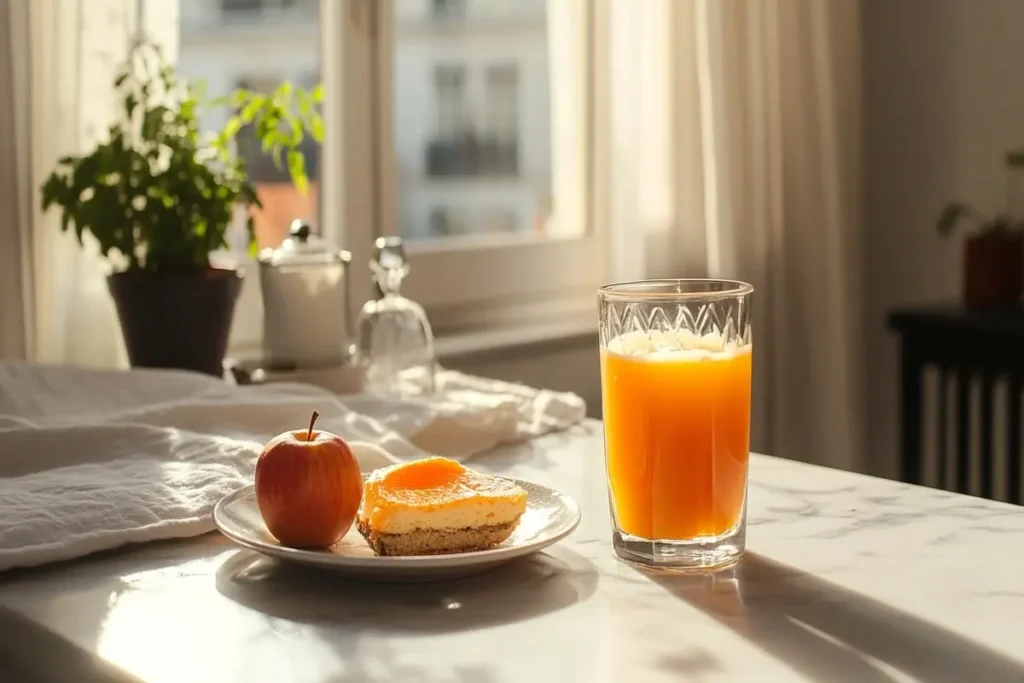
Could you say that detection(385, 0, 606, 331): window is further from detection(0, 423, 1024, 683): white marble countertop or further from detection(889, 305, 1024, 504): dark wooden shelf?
detection(0, 423, 1024, 683): white marble countertop

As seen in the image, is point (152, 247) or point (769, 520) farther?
point (152, 247)

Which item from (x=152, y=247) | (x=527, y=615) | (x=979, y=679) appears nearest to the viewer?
(x=979, y=679)

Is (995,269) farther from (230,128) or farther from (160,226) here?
(160,226)

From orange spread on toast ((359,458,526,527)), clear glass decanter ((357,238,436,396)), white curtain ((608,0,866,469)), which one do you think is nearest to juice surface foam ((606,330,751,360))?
orange spread on toast ((359,458,526,527))

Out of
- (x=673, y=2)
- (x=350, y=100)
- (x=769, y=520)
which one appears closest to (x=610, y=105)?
(x=673, y=2)

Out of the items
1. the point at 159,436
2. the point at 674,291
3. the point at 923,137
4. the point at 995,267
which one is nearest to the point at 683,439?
the point at 674,291

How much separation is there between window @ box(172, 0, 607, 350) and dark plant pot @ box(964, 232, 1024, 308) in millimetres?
687

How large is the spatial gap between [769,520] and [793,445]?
1510 mm

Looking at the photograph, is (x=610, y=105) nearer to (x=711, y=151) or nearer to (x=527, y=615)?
(x=711, y=151)

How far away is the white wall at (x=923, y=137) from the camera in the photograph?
251 cm

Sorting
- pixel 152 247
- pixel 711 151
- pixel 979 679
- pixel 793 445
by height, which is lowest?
pixel 793 445

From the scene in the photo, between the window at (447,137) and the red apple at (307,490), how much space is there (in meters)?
0.99

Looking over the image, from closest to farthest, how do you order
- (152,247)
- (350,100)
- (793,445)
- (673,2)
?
(152,247), (350,100), (673,2), (793,445)

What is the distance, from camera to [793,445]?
2.44 metres
